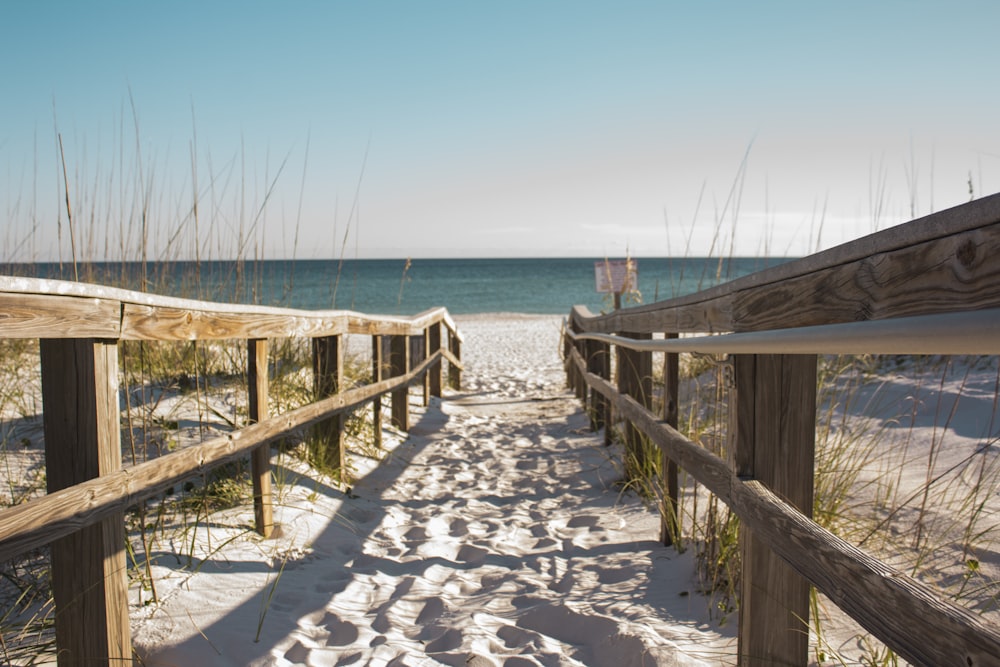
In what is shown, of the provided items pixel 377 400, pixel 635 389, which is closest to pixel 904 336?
pixel 635 389

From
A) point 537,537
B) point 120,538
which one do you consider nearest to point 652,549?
point 537,537

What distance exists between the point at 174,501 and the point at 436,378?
16.7 ft

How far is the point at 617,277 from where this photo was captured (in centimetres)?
718

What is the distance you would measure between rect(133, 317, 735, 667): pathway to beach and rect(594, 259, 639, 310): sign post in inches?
105

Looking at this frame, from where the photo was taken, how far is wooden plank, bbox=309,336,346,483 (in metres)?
3.94

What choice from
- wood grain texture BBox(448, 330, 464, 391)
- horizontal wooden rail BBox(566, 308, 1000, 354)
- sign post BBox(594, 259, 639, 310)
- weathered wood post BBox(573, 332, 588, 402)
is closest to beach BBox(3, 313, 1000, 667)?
horizontal wooden rail BBox(566, 308, 1000, 354)

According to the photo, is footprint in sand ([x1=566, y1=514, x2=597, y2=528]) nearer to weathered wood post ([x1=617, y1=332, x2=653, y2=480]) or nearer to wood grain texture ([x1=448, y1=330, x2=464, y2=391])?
weathered wood post ([x1=617, y1=332, x2=653, y2=480])

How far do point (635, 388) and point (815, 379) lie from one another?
2.55 metres

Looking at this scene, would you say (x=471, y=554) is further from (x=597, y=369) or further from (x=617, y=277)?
(x=617, y=277)

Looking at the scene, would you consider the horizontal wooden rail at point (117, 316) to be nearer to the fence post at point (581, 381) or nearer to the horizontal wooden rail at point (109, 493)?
the horizontal wooden rail at point (109, 493)

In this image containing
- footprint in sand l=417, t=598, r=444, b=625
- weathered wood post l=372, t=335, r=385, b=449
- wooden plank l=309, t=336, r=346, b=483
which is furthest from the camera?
weathered wood post l=372, t=335, r=385, b=449

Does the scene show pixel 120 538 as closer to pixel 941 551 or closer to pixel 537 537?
pixel 537 537

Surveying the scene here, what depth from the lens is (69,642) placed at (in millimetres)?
1769

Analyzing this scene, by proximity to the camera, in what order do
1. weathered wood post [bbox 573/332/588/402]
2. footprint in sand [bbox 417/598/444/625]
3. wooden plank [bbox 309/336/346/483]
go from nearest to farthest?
footprint in sand [bbox 417/598/444/625], wooden plank [bbox 309/336/346/483], weathered wood post [bbox 573/332/588/402]
